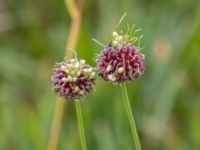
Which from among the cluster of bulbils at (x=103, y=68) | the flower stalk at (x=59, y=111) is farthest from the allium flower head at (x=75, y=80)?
the flower stalk at (x=59, y=111)

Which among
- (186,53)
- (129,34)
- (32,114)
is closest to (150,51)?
(186,53)

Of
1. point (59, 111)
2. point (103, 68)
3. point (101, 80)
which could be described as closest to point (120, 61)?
point (103, 68)

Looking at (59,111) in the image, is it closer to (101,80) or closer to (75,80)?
(101,80)

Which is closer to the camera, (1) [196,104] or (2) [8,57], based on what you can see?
(1) [196,104]

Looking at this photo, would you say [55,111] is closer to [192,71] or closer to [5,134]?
[5,134]

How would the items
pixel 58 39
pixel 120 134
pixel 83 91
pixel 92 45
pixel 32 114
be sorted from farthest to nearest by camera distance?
1. pixel 58 39
2. pixel 92 45
3. pixel 32 114
4. pixel 120 134
5. pixel 83 91

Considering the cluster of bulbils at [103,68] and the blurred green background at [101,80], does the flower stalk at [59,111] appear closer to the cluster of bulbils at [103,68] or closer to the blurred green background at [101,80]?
the blurred green background at [101,80]

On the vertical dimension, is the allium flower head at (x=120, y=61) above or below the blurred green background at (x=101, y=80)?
below
